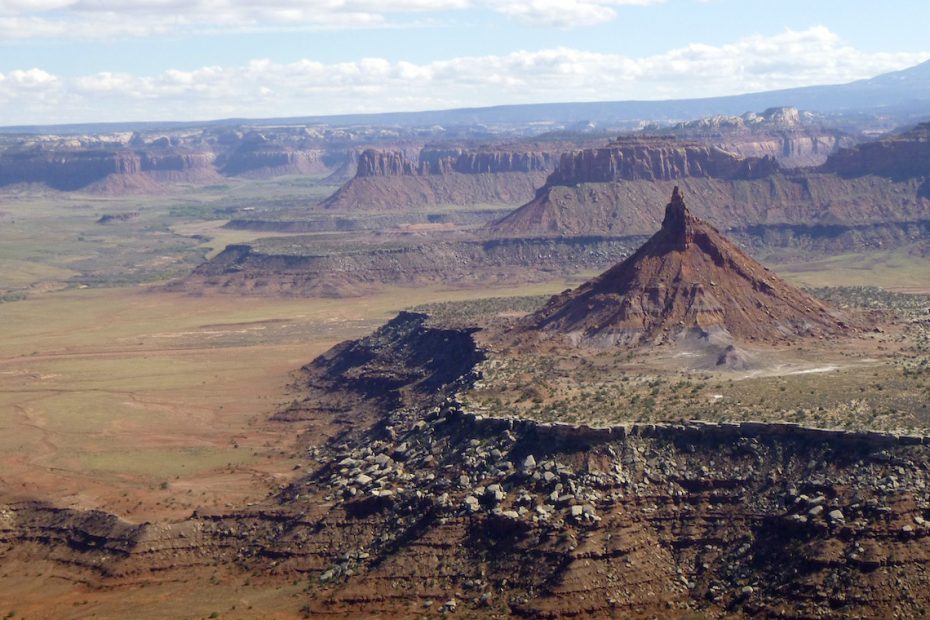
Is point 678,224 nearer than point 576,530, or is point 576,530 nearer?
point 576,530

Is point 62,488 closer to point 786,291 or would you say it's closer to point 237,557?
point 237,557

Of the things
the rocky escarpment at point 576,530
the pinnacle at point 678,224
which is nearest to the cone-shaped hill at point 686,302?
the pinnacle at point 678,224

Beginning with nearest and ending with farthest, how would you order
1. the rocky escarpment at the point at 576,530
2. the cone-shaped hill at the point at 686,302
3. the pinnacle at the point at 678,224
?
the rocky escarpment at the point at 576,530 < the cone-shaped hill at the point at 686,302 < the pinnacle at the point at 678,224

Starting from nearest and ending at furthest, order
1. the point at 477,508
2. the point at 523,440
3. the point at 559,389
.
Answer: the point at 477,508 < the point at 523,440 < the point at 559,389

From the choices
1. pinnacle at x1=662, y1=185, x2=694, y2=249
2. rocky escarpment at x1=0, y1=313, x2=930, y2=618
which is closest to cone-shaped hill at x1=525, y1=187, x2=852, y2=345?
pinnacle at x1=662, y1=185, x2=694, y2=249

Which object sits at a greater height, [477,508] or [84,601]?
[477,508]

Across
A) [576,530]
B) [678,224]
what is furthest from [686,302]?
[576,530]

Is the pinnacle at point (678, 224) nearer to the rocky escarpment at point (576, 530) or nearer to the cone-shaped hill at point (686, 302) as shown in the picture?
the cone-shaped hill at point (686, 302)

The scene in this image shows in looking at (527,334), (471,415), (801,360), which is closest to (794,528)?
(471,415)

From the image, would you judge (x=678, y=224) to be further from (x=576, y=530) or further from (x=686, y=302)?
(x=576, y=530)
